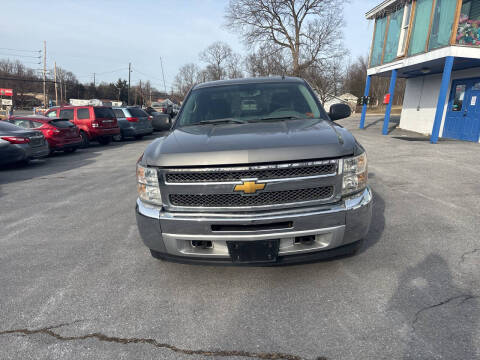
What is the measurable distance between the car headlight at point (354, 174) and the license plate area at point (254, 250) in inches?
28.7

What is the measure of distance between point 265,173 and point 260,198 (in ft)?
0.65

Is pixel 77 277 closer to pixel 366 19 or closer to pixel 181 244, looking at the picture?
pixel 181 244

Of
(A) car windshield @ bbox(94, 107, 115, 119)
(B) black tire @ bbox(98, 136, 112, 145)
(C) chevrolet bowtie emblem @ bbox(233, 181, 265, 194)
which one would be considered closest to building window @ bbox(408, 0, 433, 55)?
(C) chevrolet bowtie emblem @ bbox(233, 181, 265, 194)

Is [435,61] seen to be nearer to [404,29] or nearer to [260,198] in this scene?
[404,29]

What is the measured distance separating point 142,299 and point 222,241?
89cm

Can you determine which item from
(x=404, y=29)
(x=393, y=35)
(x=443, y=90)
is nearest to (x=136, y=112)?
(x=393, y=35)

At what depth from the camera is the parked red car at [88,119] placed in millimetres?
13570

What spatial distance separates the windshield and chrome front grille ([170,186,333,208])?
121 centimetres

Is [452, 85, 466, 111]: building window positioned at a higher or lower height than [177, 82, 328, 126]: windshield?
higher

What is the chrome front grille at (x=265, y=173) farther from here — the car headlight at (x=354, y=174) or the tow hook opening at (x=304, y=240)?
the tow hook opening at (x=304, y=240)

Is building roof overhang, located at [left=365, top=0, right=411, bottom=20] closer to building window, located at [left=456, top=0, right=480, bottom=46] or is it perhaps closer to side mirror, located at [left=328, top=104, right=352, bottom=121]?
building window, located at [left=456, top=0, right=480, bottom=46]

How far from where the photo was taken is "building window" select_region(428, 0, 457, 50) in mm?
10641

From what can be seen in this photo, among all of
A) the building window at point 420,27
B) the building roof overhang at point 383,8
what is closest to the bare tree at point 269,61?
the building roof overhang at point 383,8

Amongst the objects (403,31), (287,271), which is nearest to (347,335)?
(287,271)
